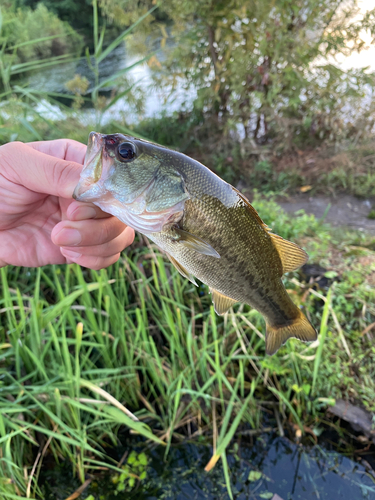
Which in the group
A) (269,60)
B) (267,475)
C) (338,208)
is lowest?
(267,475)

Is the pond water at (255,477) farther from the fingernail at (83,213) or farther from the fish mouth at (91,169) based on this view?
the fish mouth at (91,169)

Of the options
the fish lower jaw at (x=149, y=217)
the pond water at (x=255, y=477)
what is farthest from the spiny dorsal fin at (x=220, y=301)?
the pond water at (x=255, y=477)

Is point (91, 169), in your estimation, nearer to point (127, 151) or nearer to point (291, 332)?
point (127, 151)

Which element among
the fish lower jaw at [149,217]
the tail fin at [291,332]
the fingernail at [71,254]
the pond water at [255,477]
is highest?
the fish lower jaw at [149,217]

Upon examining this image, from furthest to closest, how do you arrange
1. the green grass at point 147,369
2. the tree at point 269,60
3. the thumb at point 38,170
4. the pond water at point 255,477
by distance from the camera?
the tree at point 269,60
the pond water at point 255,477
the green grass at point 147,369
the thumb at point 38,170

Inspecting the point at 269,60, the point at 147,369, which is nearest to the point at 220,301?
the point at 147,369

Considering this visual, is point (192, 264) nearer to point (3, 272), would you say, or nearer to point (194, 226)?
point (194, 226)

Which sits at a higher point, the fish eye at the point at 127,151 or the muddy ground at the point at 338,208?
the fish eye at the point at 127,151

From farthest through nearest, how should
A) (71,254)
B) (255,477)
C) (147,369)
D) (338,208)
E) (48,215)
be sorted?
1. (338,208)
2. (147,369)
3. (255,477)
4. (48,215)
5. (71,254)
